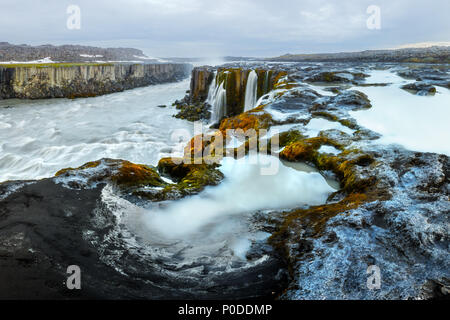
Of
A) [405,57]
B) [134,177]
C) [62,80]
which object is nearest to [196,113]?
[134,177]

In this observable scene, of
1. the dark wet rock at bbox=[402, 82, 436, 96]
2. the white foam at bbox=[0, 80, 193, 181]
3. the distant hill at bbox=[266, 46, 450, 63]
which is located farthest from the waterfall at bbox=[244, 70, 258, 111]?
the distant hill at bbox=[266, 46, 450, 63]

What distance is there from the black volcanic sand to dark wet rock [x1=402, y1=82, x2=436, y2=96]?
55.8 ft

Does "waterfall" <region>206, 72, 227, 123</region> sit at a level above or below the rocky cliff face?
below

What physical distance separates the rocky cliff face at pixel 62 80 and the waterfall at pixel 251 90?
25.9 m

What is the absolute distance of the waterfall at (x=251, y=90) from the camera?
2297 cm

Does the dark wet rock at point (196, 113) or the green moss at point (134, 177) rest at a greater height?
the dark wet rock at point (196, 113)

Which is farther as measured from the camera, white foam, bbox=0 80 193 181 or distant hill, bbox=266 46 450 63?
distant hill, bbox=266 46 450 63

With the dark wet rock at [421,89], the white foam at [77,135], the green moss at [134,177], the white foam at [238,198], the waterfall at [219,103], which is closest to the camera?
the white foam at [238,198]

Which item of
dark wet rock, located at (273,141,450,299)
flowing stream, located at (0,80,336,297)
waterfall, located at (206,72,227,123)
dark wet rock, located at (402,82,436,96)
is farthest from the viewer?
waterfall, located at (206,72,227,123)

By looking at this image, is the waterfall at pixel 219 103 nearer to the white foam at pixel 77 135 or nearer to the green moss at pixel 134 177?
the white foam at pixel 77 135

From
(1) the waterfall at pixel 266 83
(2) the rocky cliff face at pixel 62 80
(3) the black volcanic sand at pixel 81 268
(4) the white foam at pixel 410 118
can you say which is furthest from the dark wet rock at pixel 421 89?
(2) the rocky cliff face at pixel 62 80

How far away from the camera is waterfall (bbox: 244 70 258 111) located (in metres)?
23.0

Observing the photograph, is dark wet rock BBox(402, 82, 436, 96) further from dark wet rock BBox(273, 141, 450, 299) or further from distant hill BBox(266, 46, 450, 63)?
distant hill BBox(266, 46, 450, 63)

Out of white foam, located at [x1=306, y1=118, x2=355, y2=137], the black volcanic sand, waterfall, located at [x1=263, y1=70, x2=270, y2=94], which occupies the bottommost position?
the black volcanic sand
